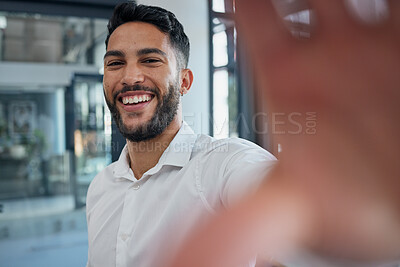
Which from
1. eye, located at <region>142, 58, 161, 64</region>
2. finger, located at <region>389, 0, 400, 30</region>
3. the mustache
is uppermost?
eye, located at <region>142, 58, 161, 64</region>

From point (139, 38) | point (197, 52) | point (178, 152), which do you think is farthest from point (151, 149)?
point (197, 52)

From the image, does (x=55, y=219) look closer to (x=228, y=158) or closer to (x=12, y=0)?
(x=12, y=0)

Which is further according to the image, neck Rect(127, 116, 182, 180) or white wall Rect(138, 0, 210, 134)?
white wall Rect(138, 0, 210, 134)

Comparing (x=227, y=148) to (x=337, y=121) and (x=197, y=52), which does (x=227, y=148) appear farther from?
(x=197, y=52)

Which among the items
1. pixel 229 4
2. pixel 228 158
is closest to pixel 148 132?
pixel 228 158

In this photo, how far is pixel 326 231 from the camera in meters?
0.18

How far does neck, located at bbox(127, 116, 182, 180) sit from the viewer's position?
105 cm

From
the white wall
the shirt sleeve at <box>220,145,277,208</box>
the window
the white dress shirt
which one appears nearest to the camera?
the shirt sleeve at <box>220,145,277,208</box>

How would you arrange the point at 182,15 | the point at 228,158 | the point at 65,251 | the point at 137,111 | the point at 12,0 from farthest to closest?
the point at 65,251
the point at 12,0
the point at 182,15
the point at 137,111
the point at 228,158

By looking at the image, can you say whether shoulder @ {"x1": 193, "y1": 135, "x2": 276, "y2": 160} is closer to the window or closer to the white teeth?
the white teeth

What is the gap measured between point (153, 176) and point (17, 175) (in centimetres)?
213

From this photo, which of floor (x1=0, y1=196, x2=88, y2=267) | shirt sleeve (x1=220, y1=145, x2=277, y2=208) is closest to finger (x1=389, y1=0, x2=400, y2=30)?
shirt sleeve (x1=220, y1=145, x2=277, y2=208)

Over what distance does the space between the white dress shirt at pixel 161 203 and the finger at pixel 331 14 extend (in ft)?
1.85

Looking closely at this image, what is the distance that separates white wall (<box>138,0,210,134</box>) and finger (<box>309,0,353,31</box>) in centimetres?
112
